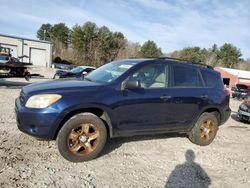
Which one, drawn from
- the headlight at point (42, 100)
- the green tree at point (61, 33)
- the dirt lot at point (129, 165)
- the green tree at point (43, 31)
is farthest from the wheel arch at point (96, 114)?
the green tree at point (43, 31)

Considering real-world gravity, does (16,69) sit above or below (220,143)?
above

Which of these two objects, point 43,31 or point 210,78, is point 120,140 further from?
point 43,31

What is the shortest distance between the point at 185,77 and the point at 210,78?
37.2 inches

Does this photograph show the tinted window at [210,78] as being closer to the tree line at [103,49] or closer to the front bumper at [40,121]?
the front bumper at [40,121]

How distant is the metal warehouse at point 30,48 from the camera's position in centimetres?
4647

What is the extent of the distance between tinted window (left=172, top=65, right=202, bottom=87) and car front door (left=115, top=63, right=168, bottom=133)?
0.27 meters

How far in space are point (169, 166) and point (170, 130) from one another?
971 millimetres

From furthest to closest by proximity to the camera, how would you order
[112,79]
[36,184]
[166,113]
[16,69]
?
[16,69], [166,113], [112,79], [36,184]

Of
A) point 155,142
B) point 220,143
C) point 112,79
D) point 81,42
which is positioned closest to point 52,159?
point 112,79

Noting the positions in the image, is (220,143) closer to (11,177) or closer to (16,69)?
(11,177)

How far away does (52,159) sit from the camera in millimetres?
4605

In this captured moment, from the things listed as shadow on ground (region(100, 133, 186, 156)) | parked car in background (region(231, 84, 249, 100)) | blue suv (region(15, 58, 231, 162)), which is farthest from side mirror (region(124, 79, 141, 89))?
parked car in background (region(231, 84, 249, 100))

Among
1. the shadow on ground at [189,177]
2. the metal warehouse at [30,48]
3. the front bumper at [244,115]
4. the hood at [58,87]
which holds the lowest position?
the shadow on ground at [189,177]

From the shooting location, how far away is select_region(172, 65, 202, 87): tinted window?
5.67 m
